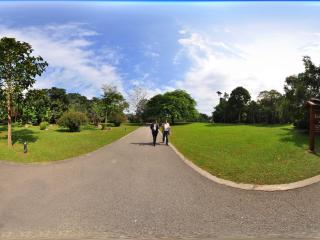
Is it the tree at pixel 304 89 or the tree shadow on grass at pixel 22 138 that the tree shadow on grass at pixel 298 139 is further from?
the tree shadow on grass at pixel 22 138

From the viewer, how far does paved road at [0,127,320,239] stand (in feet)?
18.0

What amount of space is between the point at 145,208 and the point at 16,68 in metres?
15.3

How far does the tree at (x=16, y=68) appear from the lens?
18.5 metres

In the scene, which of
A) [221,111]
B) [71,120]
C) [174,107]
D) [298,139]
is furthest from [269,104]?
[298,139]

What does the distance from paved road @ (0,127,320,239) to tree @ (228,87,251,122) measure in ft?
235

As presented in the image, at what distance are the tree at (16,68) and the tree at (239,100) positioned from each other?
6565cm

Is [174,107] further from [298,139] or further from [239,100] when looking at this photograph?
[298,139]

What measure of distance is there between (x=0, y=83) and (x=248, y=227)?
17.7 metres

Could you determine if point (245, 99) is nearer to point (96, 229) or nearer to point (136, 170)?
point (136, 170)

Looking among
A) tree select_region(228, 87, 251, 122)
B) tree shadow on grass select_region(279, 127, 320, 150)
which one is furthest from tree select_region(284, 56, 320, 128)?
tree select_region(228, 87, 251, 122)

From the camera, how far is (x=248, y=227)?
18.4 feet

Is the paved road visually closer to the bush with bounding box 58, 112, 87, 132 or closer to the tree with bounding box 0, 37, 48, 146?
the tree with bounding box 0, 37, 48, 146

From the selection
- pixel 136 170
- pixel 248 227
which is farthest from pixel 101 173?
pixel 248 227

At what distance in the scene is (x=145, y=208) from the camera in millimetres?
6789
